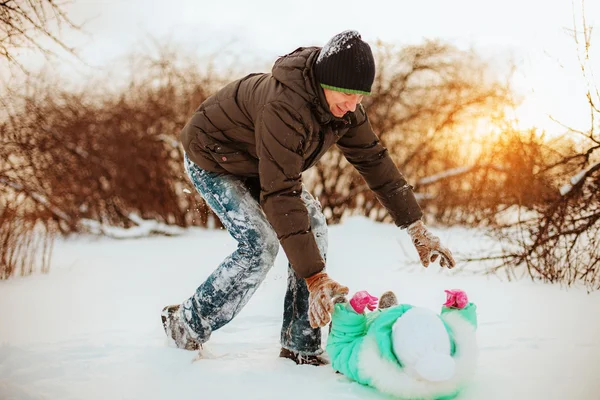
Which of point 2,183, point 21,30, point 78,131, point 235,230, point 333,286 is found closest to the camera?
point 333,286

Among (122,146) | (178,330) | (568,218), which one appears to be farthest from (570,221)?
(122,146)

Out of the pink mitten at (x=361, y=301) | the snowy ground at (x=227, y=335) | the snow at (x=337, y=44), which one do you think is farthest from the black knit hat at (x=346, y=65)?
the snowy ground at (x=227, y=335)

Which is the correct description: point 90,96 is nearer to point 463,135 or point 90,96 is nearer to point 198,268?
point 198,268

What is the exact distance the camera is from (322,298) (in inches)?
75.2

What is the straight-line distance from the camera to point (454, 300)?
6.70ft

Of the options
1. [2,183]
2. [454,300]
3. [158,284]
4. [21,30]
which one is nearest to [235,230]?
[454,300]

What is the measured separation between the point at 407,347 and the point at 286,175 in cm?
72

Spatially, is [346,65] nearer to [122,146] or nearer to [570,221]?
[570,221]

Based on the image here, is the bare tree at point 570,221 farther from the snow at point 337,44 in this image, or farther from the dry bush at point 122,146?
the dry bush at point 122,146

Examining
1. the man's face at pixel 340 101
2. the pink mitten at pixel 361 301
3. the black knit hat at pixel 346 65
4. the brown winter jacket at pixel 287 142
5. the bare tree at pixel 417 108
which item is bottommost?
the pink mitten at pixel 361 301

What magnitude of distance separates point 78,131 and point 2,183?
1659 millimetres

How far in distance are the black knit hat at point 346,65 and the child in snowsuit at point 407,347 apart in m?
0.76

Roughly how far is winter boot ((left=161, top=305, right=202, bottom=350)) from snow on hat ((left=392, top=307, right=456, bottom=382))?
38.2 inches

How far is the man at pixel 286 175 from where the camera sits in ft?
6.53
